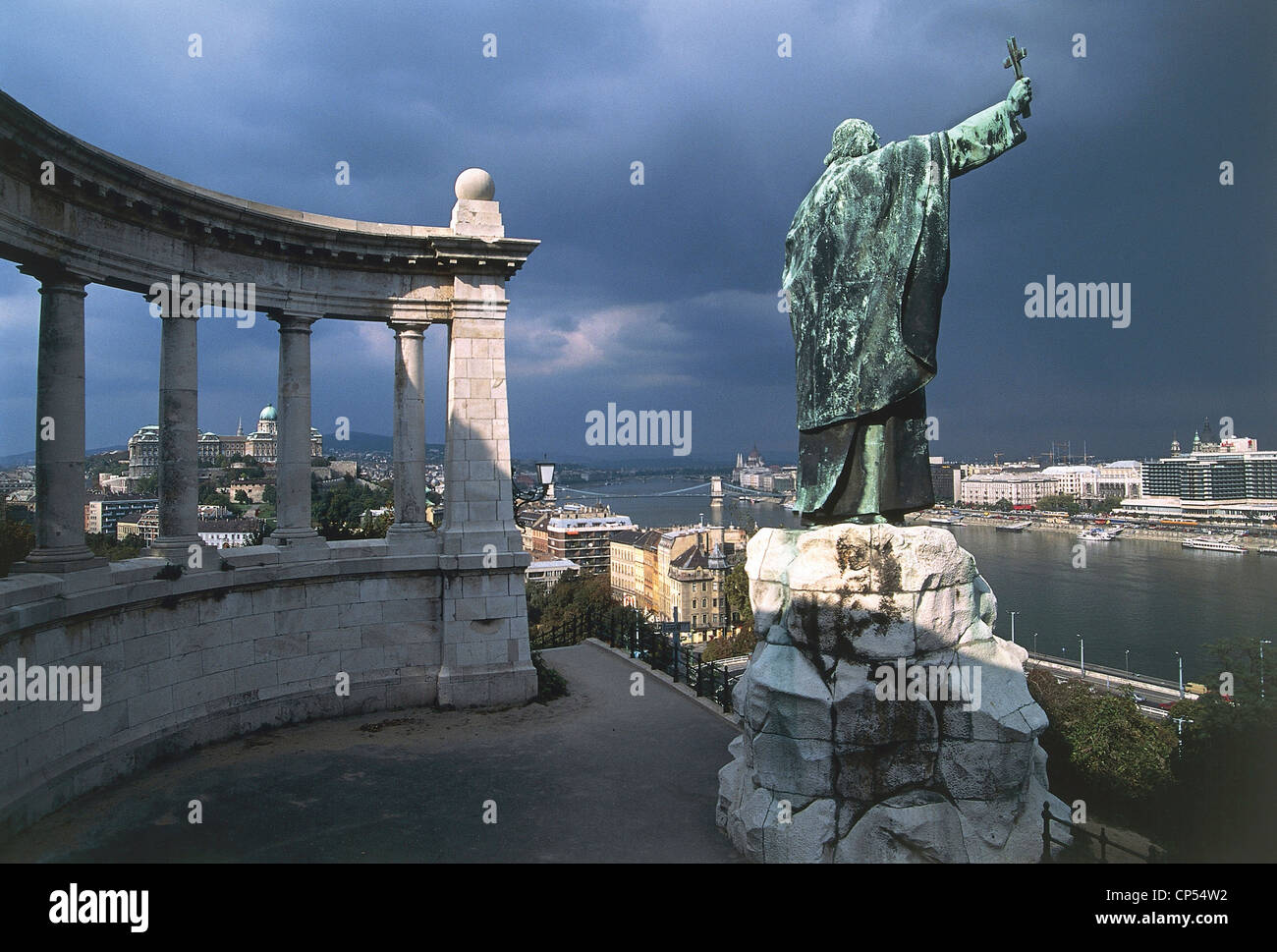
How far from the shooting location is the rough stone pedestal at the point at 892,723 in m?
6.58

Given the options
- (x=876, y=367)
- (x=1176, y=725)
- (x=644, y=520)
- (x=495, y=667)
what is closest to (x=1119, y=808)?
(x=1176, y=725)

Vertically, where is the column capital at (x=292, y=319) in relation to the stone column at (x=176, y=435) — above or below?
above

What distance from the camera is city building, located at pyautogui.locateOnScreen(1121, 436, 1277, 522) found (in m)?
96.6

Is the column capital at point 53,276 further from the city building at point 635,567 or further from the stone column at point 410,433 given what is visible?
the city building at point 635,567

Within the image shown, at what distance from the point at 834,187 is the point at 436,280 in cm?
765

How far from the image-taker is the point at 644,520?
157m

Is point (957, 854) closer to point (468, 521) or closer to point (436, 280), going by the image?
point (468, 521)

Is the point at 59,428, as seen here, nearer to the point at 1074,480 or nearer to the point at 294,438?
the point at 294,438

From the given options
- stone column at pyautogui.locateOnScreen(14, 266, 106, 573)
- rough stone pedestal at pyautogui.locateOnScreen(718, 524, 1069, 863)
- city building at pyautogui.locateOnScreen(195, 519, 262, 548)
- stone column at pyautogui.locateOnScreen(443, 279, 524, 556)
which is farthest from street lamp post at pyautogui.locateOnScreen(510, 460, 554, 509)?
city building at pyautogui.locateOnScreen(195, 519, 262, 548)

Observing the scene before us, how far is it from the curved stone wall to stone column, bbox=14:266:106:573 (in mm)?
558

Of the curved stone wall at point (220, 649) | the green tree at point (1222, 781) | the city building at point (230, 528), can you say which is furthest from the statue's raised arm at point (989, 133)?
the city building at point (230, 528)

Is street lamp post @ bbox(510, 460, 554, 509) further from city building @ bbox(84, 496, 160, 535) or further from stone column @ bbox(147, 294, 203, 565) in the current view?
city building @ bbox(84, 496, 160, 535)

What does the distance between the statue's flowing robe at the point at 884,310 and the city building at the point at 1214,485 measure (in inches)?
4331

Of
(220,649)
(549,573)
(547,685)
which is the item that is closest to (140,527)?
(220,649)
